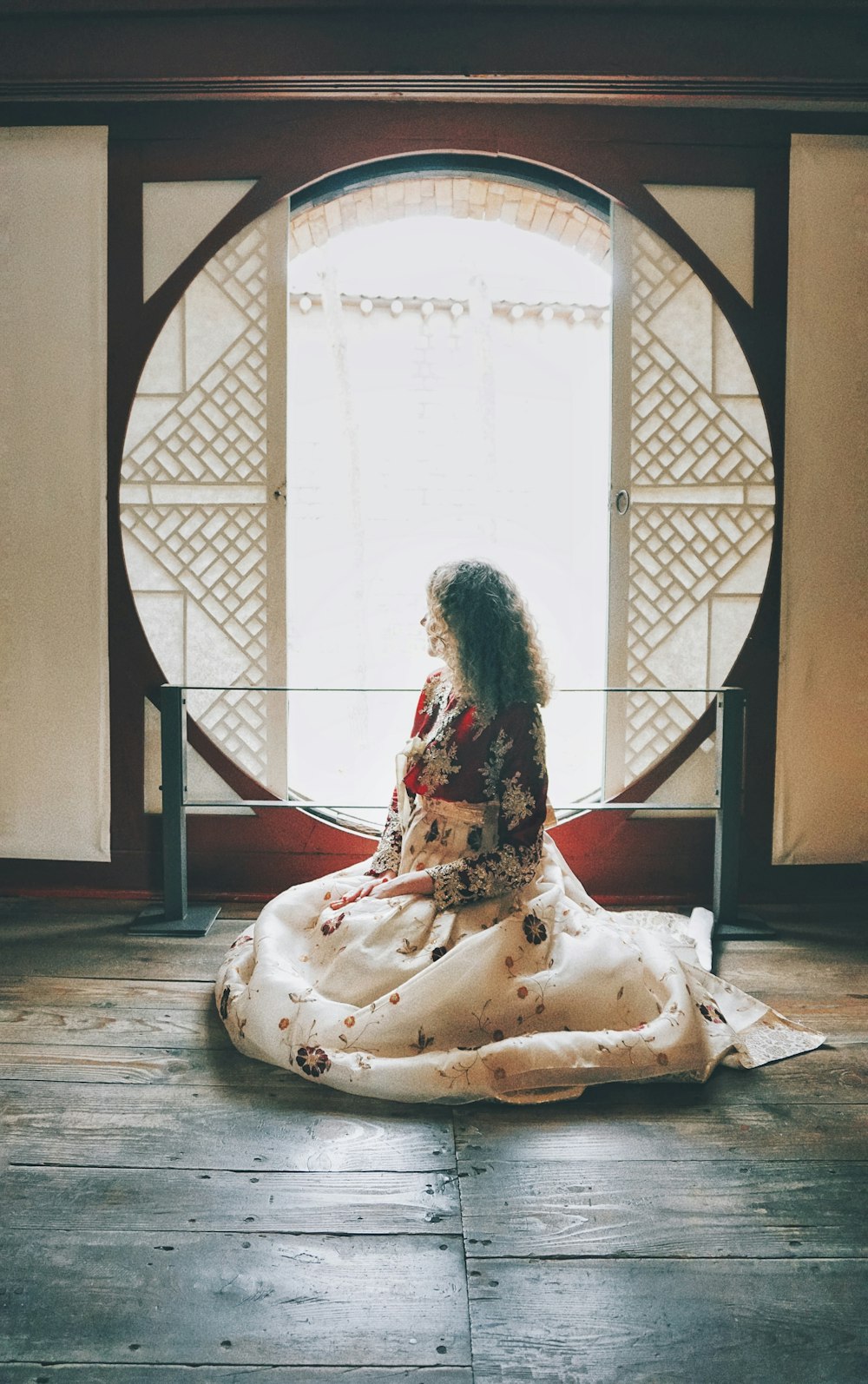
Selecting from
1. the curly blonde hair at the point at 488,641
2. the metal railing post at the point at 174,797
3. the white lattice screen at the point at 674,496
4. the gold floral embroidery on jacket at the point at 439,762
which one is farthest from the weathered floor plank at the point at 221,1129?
the white lattice screen at the point at 674,496

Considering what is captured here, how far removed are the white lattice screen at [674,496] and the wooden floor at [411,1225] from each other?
1387 mm

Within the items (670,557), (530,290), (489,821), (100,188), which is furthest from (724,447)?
(530,290)

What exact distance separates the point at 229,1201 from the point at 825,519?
2.83m

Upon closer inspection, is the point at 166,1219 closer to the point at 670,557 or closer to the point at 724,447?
the point at 670,557

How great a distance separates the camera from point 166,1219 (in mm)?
1594

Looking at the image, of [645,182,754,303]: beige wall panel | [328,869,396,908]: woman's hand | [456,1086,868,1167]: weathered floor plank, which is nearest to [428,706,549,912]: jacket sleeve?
[328,869,396,908]: woman's hand

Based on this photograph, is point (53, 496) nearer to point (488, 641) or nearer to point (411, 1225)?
point (488, 641)

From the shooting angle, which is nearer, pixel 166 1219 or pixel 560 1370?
pixel 560 1370

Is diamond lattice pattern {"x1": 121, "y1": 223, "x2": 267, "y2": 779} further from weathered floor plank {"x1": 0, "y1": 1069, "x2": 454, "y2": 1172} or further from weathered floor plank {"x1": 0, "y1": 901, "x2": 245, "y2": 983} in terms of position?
weathered floor plank {"x1": 0, "y1": 1069, "x2": 454, "y2": 1172}

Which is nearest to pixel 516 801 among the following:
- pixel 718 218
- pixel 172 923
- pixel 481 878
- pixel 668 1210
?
pixel 481 878

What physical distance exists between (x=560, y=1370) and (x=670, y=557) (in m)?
2.56

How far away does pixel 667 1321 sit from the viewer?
138 cm

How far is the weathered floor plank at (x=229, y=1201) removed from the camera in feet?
5.18

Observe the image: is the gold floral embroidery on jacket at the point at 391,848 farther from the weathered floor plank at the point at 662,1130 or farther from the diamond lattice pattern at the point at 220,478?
the diamond lattice pattern at the point at 220,478
